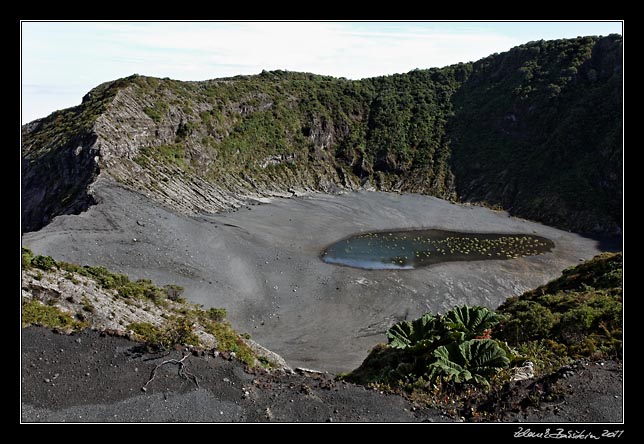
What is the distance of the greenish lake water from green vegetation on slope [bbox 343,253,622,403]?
84.2ft

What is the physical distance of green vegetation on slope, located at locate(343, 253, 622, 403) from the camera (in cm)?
1288

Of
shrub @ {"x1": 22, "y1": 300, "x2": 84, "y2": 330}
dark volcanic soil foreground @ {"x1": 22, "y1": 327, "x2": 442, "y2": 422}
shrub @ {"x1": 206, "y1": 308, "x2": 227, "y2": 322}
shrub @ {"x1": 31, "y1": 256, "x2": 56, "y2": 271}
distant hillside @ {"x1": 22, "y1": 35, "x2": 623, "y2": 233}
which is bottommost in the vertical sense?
shrub @ {"x1": 206, "y1": 308, "x2": 227, "y2": 322}

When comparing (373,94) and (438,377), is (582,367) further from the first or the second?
(373,94)

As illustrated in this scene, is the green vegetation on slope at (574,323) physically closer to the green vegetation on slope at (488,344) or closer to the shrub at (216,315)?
the green vegetation on slope at (488,344)

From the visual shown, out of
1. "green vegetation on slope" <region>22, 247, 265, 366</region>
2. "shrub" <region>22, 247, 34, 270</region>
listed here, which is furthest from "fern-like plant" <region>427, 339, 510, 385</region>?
"shrub" <region>22, 247, 34, 270</region>

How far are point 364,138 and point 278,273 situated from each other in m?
51.0

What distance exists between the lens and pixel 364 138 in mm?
84812

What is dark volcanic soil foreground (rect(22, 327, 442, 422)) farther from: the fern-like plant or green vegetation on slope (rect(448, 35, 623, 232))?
green vegetation on slope (rect(448, 35, 623, 232))

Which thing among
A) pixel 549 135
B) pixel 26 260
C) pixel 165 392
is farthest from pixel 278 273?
pixel 549 135

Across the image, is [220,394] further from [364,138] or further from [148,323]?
[364,138]

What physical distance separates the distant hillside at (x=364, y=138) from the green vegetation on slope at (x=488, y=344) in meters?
33.7

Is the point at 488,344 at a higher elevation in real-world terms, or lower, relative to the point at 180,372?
higher

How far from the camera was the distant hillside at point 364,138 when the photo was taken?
5084cm

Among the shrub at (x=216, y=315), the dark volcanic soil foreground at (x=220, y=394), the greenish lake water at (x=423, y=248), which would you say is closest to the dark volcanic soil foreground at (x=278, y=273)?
the greenish lake water at (x=423, y=248)
